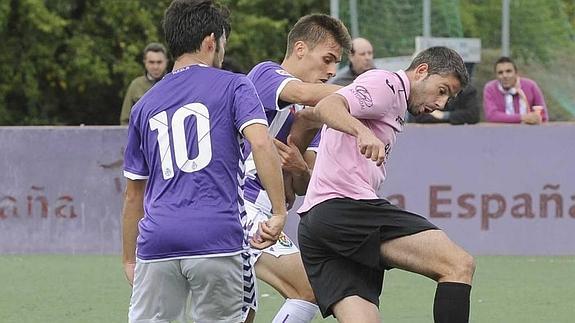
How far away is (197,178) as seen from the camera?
17.3 feet

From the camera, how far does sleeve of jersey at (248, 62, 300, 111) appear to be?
241 inches

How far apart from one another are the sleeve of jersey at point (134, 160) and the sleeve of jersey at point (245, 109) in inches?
18.5

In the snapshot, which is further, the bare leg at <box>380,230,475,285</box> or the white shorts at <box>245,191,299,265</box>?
the white shorts at <box>245,191,299,265</box>

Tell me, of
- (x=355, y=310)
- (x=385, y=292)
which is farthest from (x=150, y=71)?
(x=355, y=310)

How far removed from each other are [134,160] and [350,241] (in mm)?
1036

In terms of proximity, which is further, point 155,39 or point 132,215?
point 155,39

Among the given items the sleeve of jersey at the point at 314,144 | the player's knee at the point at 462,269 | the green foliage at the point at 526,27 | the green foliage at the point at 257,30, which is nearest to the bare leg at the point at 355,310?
the player's knee at the point at 462,269

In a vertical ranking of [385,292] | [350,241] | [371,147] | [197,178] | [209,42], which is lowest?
[385,292]

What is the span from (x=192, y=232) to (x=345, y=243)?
92 centimetres

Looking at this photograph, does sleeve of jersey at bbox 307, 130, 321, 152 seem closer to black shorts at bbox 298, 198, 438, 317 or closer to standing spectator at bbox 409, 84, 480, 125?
black shorts at bbox 298, 198, 438, 317

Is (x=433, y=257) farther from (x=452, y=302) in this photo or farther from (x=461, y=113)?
(x=461, y=113)

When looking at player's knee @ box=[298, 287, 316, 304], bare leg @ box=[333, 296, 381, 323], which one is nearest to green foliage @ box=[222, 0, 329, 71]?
player's knee @ box=[298, 287, 316, 304]

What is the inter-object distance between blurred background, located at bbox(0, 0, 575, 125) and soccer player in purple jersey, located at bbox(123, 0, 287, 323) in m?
11.7

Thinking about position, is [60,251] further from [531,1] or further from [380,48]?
[531,1]
